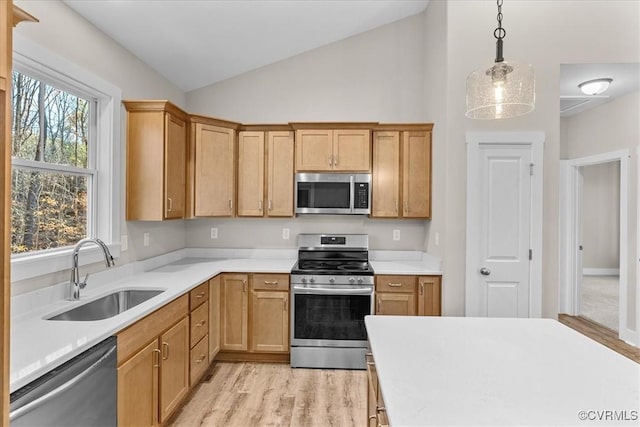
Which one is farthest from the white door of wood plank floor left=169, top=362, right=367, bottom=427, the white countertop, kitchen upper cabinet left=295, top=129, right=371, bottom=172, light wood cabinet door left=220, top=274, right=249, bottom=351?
light wood cabinet door left=220, top=274, right=249, bottom=351

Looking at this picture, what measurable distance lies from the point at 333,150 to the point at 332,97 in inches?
28.8

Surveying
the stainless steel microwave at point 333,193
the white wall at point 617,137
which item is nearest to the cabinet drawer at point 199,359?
the stainless steel microwave at point 333,193

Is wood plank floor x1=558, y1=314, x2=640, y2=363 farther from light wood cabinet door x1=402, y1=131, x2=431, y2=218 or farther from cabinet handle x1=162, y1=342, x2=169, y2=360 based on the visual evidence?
cabinet handle x1=162, y1=342, x2=169, y2=360

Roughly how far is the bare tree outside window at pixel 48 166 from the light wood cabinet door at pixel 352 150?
2046 mm

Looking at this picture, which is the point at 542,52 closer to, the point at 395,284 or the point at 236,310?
the point at 395,284

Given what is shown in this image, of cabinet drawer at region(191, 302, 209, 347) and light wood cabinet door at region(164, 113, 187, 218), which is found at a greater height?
light wood cabinet door at region(164, 113, 187, 218)

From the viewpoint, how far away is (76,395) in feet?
4.61

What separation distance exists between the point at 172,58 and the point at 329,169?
5.60 ft

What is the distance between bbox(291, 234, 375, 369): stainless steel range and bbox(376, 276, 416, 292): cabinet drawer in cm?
9

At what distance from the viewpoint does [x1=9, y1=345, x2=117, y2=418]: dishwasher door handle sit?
118 cm

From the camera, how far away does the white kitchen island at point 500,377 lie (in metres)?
0.91

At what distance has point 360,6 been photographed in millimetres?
3305

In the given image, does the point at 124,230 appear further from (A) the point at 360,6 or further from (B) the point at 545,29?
(B) the point at 545,29

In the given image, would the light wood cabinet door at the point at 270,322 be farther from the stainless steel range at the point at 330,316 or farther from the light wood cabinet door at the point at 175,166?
the light wood cabinet door at the point at 175,166
